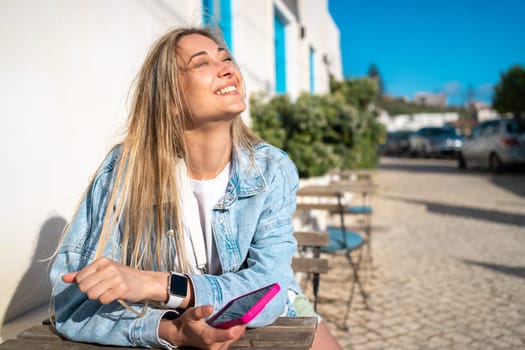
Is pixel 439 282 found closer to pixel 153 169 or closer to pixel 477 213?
pixel 153 169

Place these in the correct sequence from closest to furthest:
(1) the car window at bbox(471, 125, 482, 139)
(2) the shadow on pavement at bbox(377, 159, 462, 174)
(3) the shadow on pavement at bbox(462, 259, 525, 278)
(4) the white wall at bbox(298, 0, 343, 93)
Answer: (3) the shadow on pavement at bbox(462, 259, 525, 278)
(4) the white wall at bbox(298, 0, 343, 93)
(1) the car window at bbox(471, 125, 482, 139)
(2) the shadow on pavement at bbox(377, 159, 462, 174)

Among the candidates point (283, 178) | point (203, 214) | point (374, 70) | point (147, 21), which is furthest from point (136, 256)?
point (374, 70)

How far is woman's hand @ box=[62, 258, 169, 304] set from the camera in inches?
48.6

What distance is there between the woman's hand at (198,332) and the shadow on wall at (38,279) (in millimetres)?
1183

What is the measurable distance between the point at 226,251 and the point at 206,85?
2.18 ft

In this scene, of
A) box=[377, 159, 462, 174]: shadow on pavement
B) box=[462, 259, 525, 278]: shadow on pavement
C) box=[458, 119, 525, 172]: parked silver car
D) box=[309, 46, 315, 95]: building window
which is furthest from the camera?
box=[377, 159, 462, 174]: shadow on pavement

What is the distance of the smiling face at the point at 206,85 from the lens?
1728 millimetres

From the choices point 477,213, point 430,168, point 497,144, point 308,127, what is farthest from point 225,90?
point 430,168

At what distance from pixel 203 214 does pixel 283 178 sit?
37 cm

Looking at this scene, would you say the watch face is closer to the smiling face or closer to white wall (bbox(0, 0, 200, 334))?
the smiling face

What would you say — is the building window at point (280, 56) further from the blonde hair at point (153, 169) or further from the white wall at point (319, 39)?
the blonde hair at point (153, 169)

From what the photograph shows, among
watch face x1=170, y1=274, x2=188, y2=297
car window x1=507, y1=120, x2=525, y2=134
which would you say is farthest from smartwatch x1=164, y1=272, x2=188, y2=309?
car window x1=507, y1=120, x2=525, y2=134

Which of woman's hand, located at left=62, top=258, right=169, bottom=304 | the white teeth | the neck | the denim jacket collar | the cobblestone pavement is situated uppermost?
the white teeth

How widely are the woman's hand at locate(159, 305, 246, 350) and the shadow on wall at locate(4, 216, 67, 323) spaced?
1.18 metres
